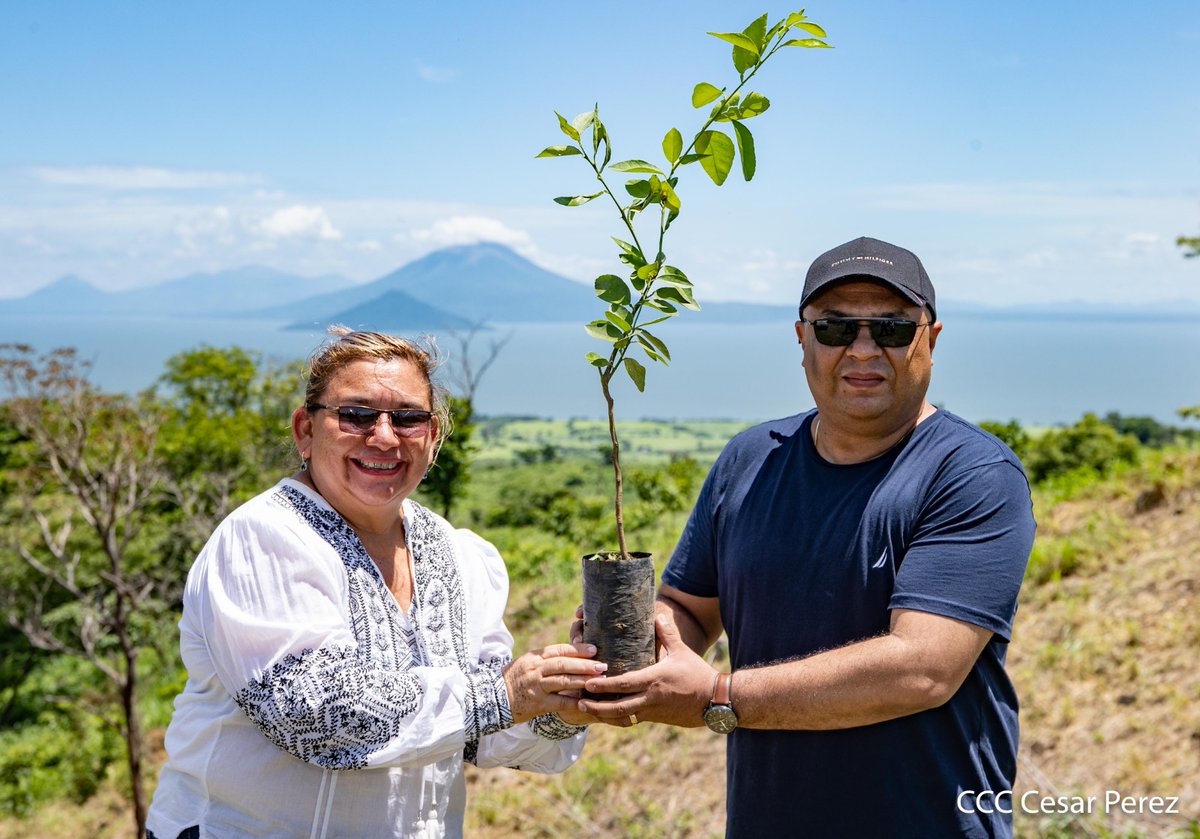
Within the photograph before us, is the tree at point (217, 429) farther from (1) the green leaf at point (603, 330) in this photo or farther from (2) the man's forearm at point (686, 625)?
(1) the green leaf at point (603, 330)

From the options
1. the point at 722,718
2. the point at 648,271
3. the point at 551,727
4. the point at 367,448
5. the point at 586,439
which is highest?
the point at 648,271

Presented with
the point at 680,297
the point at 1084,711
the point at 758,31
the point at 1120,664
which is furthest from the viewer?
the point at 1120,664

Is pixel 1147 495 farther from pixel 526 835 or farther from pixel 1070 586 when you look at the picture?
pixel 526 835

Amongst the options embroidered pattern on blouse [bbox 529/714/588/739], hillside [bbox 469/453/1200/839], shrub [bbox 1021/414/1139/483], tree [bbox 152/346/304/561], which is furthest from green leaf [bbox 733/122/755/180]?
A: tree [bbox 152/346/304/561]

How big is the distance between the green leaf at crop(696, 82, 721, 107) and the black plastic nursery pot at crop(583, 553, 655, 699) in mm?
1066

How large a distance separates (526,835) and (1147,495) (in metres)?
5.51

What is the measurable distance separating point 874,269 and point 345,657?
1502mm

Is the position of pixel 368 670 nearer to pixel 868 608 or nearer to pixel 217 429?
pixel 868 608

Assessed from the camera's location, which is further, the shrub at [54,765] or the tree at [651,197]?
the shrub at [54,765]

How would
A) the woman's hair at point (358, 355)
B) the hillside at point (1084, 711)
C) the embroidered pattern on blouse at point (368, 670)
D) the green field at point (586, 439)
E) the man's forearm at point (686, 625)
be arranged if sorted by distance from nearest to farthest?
the embroidered pattern on blouse at point (368, 670)
the woman's hair at point (358, 355)
the man's forearm at point (686, 625)
the hillside at point (1084, 711)
the green field at point (586, 439)

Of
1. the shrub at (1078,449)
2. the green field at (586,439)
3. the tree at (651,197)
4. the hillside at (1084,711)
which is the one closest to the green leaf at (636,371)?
the tree at (651,197)

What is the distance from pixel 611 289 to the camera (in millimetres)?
2295

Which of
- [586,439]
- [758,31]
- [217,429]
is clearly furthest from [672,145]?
[586,439]

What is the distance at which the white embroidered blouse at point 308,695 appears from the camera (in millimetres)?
2059
